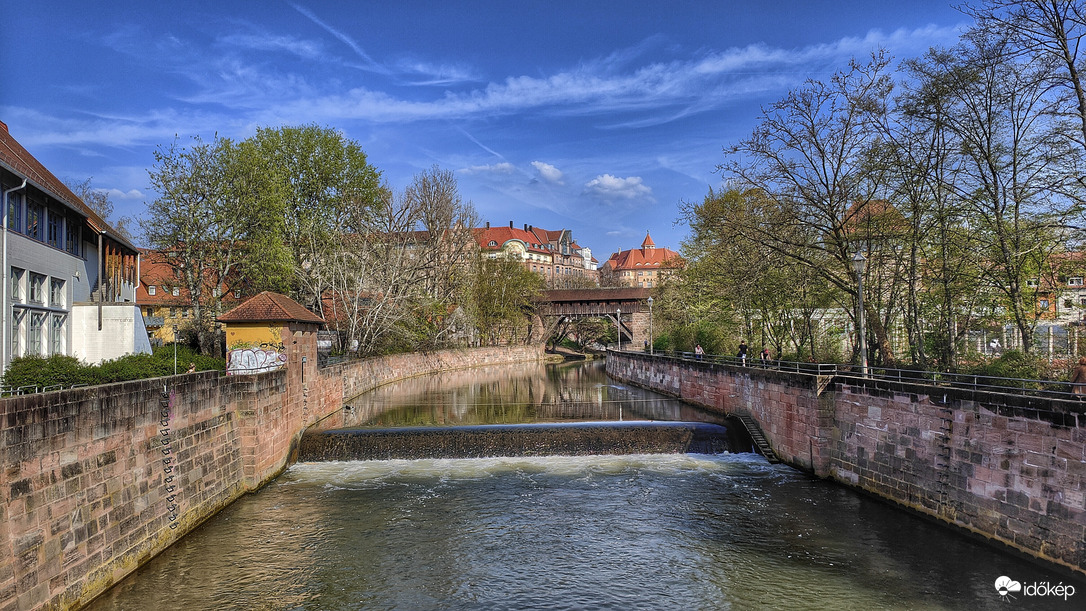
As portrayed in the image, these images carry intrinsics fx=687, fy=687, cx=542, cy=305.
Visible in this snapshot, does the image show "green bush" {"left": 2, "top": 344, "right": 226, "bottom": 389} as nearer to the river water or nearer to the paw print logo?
the river water

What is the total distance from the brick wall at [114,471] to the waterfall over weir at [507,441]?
182cm

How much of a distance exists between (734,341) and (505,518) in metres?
23.6

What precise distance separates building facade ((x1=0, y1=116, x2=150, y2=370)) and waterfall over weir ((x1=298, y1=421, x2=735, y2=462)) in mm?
8238

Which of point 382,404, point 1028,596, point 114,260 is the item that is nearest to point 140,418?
point 1028,596

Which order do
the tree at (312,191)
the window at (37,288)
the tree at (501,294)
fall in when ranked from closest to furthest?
the window at (37,288)
the tree at (312,191)
the tree at (501,294)

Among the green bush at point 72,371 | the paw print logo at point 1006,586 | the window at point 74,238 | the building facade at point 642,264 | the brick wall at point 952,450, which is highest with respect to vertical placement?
the building facade at point 642,264

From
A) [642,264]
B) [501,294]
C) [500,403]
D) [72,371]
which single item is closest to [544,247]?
[642,264]

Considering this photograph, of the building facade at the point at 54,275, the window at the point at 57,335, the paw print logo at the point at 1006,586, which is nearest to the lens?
the paw print logo at the point at 1006,586

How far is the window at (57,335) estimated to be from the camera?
839 inches

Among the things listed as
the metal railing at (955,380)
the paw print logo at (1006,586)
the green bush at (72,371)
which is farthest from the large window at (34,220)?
the paw print logo at (1006,586)

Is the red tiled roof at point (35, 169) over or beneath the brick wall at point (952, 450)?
over

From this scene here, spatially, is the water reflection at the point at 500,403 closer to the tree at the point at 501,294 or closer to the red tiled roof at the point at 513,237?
the tree at the point at 501,294

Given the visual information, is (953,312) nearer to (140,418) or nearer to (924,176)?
(924,176)

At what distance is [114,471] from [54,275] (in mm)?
14982
